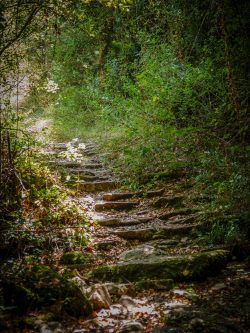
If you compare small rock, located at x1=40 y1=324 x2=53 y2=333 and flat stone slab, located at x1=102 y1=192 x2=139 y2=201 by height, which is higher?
flat stone slab, located at x1=102 y1=192 x2=139 y2=201

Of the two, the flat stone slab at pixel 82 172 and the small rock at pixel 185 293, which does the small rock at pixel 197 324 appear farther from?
the flat stone slab at pixel 82 172

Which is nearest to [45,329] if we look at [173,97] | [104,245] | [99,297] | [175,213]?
[99,297]

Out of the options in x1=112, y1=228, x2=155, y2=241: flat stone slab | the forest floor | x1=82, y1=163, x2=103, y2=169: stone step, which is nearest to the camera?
the forest floor

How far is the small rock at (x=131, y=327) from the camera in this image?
2908 millimetres

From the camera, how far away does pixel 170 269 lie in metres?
4.05

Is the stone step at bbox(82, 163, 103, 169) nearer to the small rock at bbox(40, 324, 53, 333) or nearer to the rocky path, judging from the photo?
the rocky path

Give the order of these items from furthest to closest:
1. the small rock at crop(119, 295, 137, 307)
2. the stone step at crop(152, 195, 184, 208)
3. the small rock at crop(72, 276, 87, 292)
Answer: the stone step at crop(152, 195, 184, 208)
the small rock at crop(72, 276, 87, 292)
the small rock at crop(119, 295, 137, 307)

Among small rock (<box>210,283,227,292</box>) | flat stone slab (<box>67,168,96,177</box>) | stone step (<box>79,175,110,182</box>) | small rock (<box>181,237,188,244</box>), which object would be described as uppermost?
flat stone slab (<box>67,168,96,177</box>)

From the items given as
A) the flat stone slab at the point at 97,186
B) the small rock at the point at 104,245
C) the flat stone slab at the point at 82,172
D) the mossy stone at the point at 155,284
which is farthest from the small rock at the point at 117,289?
the flat stone slab at the point at 82,172

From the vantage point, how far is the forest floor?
3008 mm

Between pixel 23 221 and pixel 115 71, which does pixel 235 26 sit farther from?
pixel 115 71

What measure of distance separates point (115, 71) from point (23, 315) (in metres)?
12.5

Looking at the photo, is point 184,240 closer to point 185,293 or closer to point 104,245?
point 104,245

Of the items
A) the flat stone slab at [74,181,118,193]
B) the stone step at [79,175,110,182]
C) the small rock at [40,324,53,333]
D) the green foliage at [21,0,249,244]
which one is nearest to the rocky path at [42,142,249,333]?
the small rock at [40,324,53,333]
